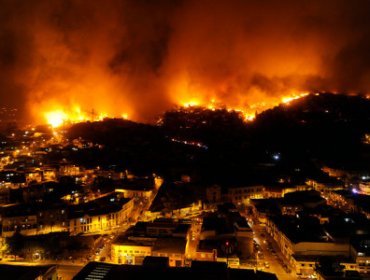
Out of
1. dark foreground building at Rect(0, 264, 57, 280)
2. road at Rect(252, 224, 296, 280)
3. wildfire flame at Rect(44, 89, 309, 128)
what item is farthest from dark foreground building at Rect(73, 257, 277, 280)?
wildfire flame at Rect(44, 89, 309, 128)

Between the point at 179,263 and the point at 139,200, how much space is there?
519 cm

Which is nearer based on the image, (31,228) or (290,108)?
(31,228)

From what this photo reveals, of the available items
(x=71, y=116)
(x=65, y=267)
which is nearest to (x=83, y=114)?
(x=71, y=116)

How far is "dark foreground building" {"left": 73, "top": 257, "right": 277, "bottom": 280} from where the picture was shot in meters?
6.74

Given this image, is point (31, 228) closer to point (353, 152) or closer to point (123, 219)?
point (123, 219)

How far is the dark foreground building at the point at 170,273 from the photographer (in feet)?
22.1

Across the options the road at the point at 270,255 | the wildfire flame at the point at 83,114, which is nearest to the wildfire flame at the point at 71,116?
the wildfire flame at the point at 83,114

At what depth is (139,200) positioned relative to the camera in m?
12.9

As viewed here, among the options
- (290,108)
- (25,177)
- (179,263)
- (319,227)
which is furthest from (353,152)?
(25,177)

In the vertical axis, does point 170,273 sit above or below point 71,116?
below

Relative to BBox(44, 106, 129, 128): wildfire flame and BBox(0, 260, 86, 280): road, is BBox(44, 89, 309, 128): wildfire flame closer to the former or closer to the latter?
BBox(44, 106, 129, 128): wildfire flame

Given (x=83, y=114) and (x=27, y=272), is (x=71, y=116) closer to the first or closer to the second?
(x=83, y=114)

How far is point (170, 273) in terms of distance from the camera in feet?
22.5

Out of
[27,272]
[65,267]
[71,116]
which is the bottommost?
[65,267]
